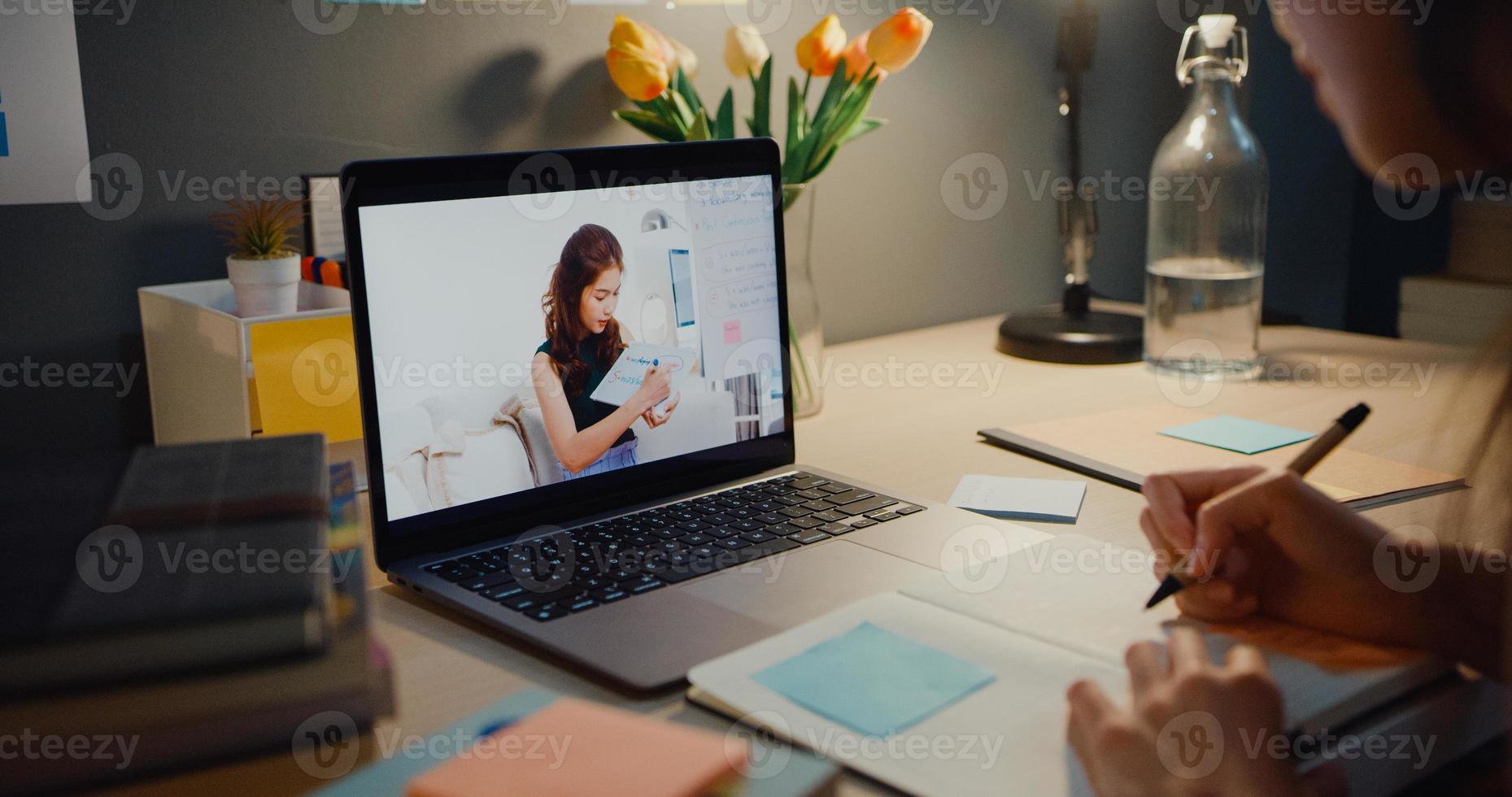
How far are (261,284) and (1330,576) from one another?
83 cm

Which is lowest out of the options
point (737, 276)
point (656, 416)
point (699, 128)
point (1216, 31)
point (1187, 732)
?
point (1187, 732)

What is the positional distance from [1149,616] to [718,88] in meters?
0.89

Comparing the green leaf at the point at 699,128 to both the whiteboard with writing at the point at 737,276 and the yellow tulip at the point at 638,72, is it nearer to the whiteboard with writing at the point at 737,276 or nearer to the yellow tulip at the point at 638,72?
the yellow tulip at the point at 638,72

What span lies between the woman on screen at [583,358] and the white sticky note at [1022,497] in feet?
0.90

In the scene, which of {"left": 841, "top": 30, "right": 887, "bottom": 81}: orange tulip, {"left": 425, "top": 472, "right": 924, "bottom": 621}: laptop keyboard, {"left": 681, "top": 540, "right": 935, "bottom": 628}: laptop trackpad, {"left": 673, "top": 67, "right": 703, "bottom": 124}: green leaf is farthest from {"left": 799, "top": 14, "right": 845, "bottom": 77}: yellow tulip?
{"left": 681, "top": 540, "right": 935, "bottom": 628}: laptop trackpad

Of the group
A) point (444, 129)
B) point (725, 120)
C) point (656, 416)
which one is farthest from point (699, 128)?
point (656, 416)

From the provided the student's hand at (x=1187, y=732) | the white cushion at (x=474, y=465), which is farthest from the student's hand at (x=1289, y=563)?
the white cushion at (x=474, y=465)

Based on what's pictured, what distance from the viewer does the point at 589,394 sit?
893mm

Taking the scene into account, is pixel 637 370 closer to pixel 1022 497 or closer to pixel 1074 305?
pixel 1022 497

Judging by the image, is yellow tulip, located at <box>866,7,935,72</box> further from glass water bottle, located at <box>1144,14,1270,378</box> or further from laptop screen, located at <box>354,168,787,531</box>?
glass water bottle, located at <box>1144,14,1270,378</box>

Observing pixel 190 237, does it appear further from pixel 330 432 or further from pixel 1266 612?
pixel 1266 612

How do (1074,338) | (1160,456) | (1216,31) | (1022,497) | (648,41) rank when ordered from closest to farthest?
(1022,497) → (1160,456) → (648,41) → (1216,31) → (1074,338)

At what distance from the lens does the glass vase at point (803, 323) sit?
48.2 inches

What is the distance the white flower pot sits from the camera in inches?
38.9
